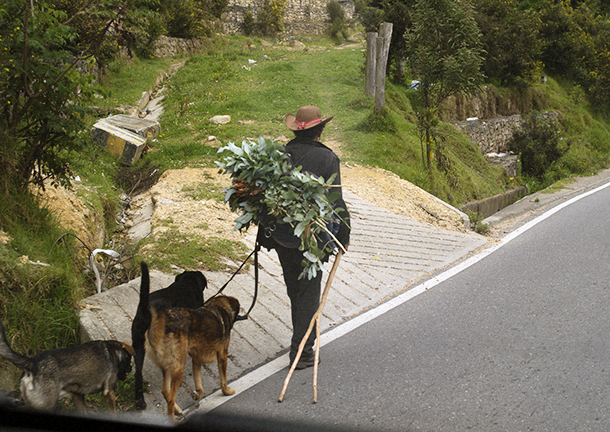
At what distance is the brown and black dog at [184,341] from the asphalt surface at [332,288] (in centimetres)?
34

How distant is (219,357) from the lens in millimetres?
3828

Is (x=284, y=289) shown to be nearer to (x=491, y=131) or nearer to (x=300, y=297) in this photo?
A: (x=300, y=297)

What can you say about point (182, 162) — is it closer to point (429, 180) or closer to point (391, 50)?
point (429, 180)

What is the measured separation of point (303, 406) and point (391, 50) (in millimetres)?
17913

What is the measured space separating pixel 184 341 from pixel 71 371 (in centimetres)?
73

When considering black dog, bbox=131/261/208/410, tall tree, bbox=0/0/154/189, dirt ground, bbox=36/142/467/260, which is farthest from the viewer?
dirt ground, bbox=36/142/467/260

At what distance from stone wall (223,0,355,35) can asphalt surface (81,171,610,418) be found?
28045mm

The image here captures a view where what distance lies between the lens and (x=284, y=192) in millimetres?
3795

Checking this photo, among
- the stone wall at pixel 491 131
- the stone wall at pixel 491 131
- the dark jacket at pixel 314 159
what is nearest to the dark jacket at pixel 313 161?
the dark jacket at pixel 314 159

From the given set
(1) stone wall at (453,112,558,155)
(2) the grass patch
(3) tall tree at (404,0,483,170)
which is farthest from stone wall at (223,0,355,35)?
(2) the grass patch

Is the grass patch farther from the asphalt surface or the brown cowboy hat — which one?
the brown cowboy hat

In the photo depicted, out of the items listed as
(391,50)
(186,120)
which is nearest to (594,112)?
(391,50)

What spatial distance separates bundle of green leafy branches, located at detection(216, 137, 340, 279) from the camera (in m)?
3.81

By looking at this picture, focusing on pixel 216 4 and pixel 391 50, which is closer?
pixel 391 50
